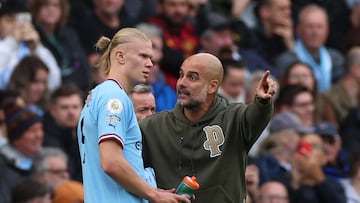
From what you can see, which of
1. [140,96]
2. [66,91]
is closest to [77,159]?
[66,91]

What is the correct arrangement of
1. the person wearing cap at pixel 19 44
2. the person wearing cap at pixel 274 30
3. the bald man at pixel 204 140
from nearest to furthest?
the bald man at pixel 204 140, the person wearing cap at pixel 19 44, the person wearing cap at pixel 274 30

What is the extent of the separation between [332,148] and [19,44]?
11.5 ft

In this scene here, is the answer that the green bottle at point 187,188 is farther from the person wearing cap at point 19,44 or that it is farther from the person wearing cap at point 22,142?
the person wearing cap at point 19,44

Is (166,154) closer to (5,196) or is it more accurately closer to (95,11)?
(5,196)

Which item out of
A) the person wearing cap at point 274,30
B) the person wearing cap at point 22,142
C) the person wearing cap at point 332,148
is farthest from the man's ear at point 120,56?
the person wearing cap at point 274,30

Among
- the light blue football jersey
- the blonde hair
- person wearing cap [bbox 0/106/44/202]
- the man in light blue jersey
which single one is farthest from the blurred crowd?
the light blue football jersey

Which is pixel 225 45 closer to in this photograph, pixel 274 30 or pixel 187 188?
pixel 274 30

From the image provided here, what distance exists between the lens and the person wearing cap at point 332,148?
1384 cm

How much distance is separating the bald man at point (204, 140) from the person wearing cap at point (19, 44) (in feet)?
13.7

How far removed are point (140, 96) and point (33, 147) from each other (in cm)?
269

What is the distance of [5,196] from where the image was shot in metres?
11.0

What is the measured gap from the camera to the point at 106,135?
23.7 feet

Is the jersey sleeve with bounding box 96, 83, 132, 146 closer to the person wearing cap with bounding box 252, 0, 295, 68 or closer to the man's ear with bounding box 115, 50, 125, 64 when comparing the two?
the man's ear with bounding box 115, 50, 125, 64

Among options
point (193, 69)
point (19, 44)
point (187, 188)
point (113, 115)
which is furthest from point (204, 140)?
point (19, 44)
